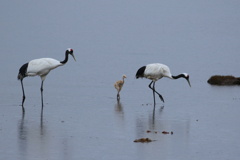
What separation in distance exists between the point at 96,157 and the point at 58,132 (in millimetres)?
A: 2171

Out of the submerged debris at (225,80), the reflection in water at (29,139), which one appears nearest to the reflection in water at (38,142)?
the reflection in water at (29,139)

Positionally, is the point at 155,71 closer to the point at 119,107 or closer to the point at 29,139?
the point at 119,107

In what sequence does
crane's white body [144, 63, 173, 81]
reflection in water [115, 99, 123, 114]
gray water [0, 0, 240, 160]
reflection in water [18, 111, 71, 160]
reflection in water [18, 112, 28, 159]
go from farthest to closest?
crane's white body [144, 63, 173, 81], reflection in water [115, 99, 123, 114], gray water [0, 0, 240, 160], reflection in water [18, 112, 28, 159], reflection in water [18, 111, 71, 160]

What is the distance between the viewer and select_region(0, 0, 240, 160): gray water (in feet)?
35.4

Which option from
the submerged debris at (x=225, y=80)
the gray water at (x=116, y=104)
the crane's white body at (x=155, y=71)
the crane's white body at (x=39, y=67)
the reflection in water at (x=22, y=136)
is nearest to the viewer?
the reflection in water at (x=22, y=136)

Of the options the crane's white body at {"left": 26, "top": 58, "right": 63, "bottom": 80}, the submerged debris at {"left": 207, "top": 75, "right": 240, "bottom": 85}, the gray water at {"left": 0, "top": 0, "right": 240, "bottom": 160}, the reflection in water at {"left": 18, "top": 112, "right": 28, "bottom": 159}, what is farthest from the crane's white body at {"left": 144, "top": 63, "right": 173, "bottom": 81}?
the reflection in water at {"left": 18, "top": 112, "right": 28, "bottom": 159}

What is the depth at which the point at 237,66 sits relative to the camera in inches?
1156

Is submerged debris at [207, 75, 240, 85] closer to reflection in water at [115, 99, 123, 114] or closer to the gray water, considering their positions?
the gray water

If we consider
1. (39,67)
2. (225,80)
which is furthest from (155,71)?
(225,80)

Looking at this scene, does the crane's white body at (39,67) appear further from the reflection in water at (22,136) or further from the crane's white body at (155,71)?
the reflection in water at (22,136)

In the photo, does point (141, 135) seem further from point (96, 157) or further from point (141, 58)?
point (141, 58)

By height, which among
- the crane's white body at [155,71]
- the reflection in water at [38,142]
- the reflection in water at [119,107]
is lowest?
the reflection in water at [38,142]

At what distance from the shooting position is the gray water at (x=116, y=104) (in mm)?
10789

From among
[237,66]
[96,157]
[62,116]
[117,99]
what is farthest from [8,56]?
[96,157]
